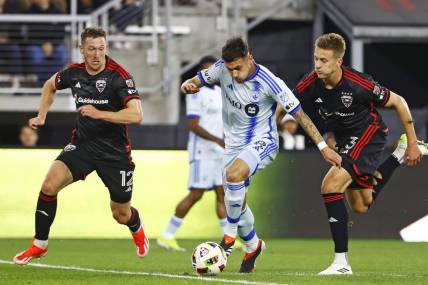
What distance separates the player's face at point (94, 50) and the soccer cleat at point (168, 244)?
14.1 ft

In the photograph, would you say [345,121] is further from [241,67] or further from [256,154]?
[241,67]

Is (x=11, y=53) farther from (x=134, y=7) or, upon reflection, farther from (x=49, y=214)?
(x=49, y=214)

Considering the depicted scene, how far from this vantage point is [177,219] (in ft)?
51.5

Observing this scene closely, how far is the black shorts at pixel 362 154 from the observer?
38.3 feet

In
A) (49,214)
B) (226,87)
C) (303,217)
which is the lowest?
(303,217)

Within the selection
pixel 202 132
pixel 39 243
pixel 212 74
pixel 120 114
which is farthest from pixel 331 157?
pixel 202 132

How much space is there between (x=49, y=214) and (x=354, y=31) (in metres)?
14.0

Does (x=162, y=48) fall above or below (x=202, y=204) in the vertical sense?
above

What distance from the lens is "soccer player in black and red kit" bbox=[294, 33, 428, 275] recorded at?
11.2 metres

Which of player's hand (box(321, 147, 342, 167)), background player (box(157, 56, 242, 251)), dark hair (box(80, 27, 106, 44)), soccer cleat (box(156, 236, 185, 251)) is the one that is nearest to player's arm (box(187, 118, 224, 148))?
background player (box(157, 56, 242, 251))

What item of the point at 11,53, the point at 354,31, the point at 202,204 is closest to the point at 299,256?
the point at 202,204

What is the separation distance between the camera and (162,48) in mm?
23312

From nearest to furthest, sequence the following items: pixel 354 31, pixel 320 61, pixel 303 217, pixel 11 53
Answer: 1. pixel 320 61
2. pixel 303 217
3. pixel 11 53
4. pixel 354 31

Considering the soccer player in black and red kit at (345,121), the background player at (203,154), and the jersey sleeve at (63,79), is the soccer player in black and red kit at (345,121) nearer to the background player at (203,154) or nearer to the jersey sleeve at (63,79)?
the jersey sleeve at (63,79)
